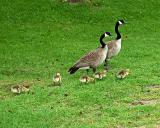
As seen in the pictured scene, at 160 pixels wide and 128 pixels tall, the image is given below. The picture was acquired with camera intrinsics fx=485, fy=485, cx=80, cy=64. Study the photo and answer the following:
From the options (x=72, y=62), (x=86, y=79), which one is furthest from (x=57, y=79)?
(x=72, y=62)

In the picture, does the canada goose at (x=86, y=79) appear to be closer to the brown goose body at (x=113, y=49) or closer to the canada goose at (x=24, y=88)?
the canada goose at (x=24, y=88)

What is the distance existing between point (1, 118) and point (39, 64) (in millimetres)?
8912

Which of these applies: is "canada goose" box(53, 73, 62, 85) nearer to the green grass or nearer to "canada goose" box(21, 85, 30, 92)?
the green grass

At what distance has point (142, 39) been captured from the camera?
91.0ft

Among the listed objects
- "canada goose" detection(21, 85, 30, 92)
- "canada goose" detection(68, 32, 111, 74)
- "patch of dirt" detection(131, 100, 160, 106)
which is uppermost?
"canada goose" detection(68, 32, 111, 74)

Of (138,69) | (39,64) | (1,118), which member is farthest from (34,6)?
(1,118)

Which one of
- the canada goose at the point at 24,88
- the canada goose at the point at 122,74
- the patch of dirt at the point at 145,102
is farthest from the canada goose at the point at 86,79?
the patch of dirt at the point at 145,102

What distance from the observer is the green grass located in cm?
1352

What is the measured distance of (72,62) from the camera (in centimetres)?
2316

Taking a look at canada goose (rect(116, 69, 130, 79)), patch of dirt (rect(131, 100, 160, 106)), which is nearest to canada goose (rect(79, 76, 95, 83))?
canada goose (rect(116, 69, 130, 79))

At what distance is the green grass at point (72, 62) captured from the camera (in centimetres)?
1352

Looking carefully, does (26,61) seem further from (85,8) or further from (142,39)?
(85,8)

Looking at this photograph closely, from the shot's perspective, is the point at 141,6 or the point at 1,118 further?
the point at 141,6

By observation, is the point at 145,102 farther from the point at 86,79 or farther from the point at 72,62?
the point at 72,62
